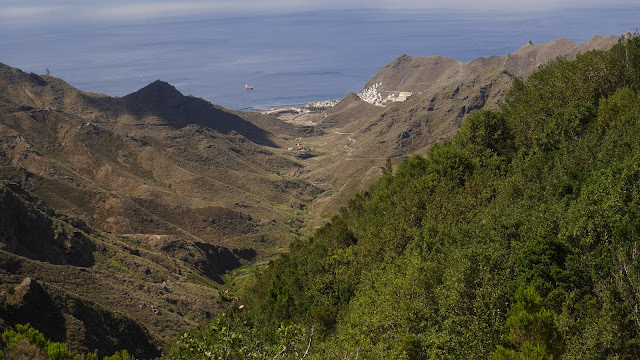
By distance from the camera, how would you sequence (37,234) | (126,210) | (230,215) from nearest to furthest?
1. (37,234)
2. (126,210)
3. (230,215)

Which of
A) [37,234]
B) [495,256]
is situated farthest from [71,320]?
[495,256]

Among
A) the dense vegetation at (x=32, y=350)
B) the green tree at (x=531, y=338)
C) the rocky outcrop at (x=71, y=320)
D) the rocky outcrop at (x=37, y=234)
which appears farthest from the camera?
the rocky outcrop at (x=37, y=234)

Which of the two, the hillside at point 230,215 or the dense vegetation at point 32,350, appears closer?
the dense vegetation at point 32,350

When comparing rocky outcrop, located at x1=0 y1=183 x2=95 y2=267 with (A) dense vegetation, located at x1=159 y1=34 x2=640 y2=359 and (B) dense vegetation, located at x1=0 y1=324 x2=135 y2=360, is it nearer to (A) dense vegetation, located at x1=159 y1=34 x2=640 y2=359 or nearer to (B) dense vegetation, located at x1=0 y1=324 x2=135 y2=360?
(A) dense vegetation, located at x1=159 y1=34 x2=640 y2=359

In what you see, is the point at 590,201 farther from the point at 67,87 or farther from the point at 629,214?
the point at 67,87

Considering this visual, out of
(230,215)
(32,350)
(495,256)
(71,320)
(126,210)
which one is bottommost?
(230,215)

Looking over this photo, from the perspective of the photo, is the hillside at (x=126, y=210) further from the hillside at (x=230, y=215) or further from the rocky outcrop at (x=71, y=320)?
the hillside at (x=230, y=215)

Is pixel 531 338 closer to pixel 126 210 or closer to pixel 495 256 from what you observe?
pixel 495 256

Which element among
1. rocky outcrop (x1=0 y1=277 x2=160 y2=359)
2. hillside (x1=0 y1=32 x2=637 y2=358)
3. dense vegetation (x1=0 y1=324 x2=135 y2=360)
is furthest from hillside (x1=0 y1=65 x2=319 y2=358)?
dense vegetation (x1=0 y1=324 x2=135 y2=360)

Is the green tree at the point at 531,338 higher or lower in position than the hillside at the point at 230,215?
higher

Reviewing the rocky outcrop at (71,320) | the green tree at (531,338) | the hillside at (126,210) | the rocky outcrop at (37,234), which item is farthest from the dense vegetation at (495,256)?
the rocky outcrop at (37,234)
